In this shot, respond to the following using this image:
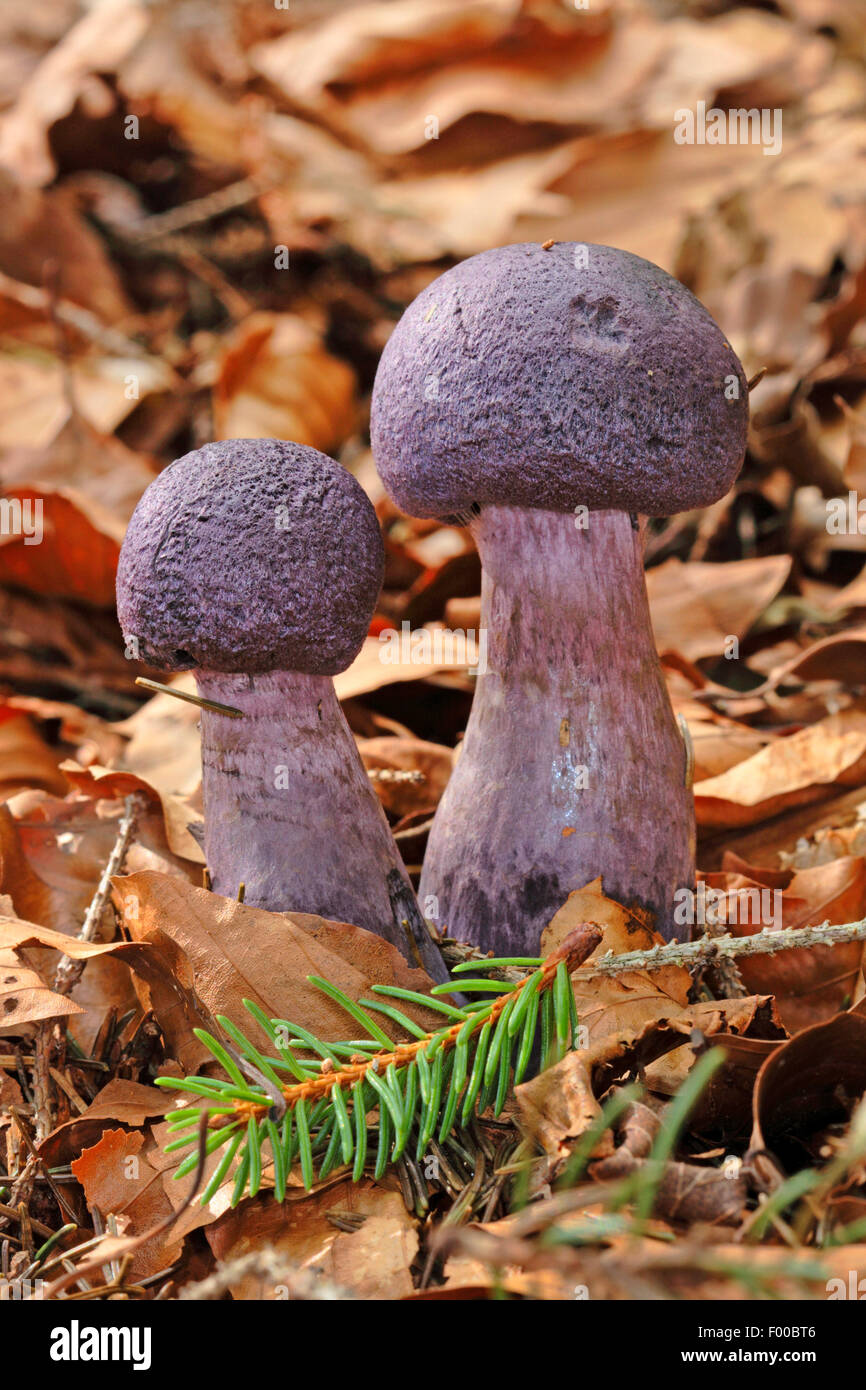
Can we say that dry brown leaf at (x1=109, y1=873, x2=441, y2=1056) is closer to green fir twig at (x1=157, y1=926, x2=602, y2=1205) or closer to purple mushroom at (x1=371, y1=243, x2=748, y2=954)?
green fir twig at (x1=157, y1=926, x2=602, y2=1205)

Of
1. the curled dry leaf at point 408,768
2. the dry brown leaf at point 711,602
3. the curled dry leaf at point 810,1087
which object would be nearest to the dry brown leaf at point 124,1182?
the curled dry leaf at point 810,1087

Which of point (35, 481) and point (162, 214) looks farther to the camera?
point (162, 214)

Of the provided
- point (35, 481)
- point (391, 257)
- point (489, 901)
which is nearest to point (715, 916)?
point (489, 901)

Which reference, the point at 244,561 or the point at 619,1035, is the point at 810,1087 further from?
the point at 244,561

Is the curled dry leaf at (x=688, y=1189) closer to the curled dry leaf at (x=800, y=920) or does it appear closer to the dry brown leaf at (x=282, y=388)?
the curled dry leaf at (x=800, y=920)

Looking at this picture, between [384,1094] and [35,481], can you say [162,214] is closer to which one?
[35,481]

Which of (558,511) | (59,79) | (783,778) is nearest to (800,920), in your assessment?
(783,778)

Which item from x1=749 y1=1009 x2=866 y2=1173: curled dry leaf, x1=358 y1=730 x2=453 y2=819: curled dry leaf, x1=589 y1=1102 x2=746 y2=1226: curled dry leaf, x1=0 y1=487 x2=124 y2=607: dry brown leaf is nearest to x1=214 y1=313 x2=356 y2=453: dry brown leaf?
x1=0 y1=487 x2=124 y2=607: dry brown leaf
